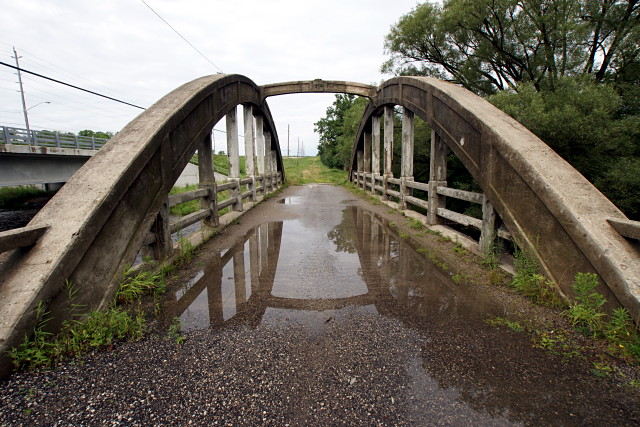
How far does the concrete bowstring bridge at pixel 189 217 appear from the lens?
261 centimetres

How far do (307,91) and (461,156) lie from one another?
1003 centimetres

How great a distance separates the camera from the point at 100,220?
3.10m

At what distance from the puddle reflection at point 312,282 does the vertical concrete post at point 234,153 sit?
2951 mm

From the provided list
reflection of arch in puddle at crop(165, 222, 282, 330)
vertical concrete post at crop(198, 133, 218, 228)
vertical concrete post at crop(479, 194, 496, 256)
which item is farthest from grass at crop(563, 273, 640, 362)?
vertical concrete post at crop(198, 133, 218, 228)

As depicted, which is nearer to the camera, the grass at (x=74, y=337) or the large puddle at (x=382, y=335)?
the large puddle at (x=382, y=335)

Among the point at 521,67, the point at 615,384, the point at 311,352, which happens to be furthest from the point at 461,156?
the point at 521,67

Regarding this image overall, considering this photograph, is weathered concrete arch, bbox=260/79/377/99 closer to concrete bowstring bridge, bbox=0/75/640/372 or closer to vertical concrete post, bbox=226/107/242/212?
vertical concrete post, bbox=226/107/242/212

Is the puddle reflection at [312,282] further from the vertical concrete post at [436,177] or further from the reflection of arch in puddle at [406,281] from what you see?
the vertical concrete post at [436,177]

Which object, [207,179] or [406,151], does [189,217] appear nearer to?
[207,179]

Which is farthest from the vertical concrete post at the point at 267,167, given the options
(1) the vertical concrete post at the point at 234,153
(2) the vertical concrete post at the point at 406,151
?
(2) the vertical concrete post at the point at 406,151

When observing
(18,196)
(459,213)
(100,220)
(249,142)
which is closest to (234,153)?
(249,142)

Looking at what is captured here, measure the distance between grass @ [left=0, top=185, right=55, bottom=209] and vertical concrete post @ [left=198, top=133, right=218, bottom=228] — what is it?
18.2 metres

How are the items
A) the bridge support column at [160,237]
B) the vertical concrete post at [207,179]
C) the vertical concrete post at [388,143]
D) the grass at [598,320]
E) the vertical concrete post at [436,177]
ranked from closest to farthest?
the grass at [598,320], the bridge support column at [160,237], the vertical concrete post at [207,179], the vertical concrete post at [436,177], the vertical concrete post at [388,143]

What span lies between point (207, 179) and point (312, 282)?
3.85 m
